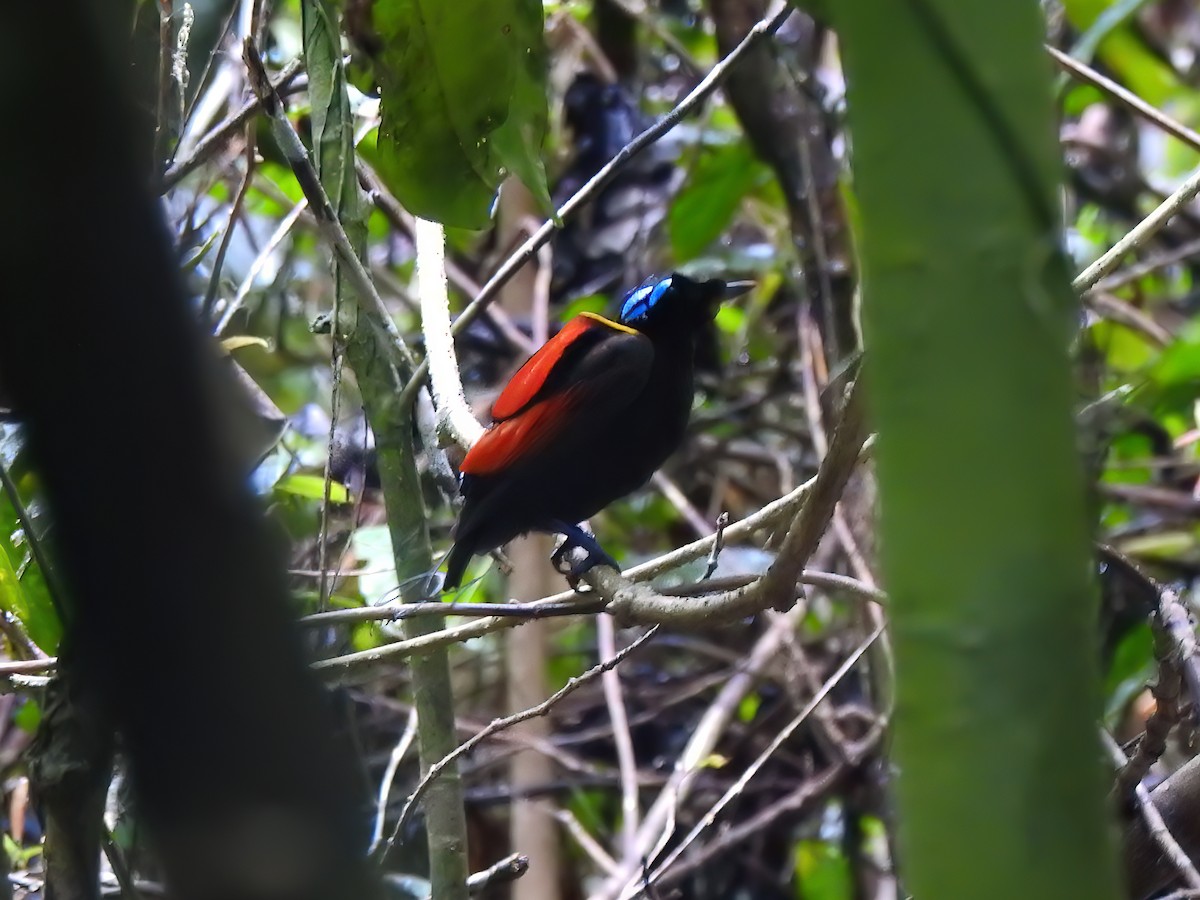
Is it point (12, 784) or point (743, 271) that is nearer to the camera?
point (12, 784)

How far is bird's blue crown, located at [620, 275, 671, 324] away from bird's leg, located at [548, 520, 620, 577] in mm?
501

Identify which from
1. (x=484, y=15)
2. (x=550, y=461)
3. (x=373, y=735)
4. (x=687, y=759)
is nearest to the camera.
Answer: (x=484, y=15)

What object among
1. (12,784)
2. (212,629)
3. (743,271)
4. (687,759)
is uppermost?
(743,271)

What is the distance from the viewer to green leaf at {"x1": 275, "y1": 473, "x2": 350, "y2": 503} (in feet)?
7.79

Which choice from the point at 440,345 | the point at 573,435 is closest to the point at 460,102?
the point at 440,345

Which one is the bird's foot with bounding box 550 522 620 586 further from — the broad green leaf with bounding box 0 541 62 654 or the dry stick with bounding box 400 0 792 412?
the broad green leaf with bounding box 0 541 62 654

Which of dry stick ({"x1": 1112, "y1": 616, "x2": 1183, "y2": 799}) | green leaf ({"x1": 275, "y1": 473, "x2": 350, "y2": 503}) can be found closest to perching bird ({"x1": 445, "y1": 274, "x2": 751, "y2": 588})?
green leaf ({"x1": 275, "y1": 473, "x2": 350, "y2": 503})

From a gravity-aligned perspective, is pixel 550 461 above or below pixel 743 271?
below

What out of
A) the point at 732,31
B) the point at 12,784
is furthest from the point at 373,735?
the point at 732,31

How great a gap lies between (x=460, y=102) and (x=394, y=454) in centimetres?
50

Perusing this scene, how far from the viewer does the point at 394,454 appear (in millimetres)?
1892

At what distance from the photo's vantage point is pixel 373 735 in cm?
328

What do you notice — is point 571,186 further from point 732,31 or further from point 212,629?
point 212,629

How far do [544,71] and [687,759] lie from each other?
5.18 feet
